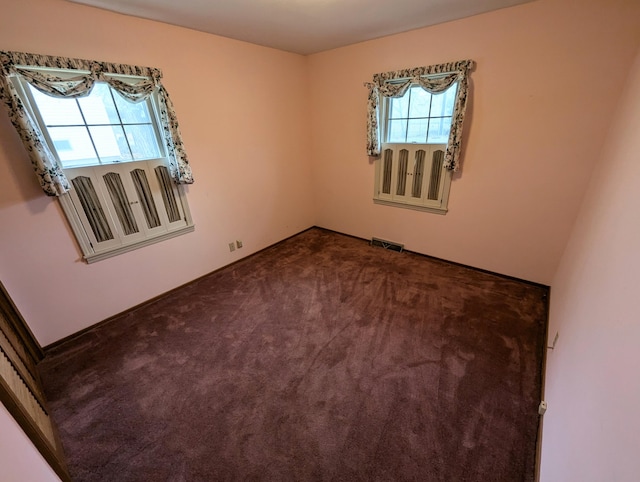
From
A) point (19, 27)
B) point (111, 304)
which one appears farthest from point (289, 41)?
point (111, 304)

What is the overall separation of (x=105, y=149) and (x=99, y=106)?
34cm

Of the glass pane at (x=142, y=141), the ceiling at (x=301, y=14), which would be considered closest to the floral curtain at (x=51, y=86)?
the glass pane at (x=142, y=141)

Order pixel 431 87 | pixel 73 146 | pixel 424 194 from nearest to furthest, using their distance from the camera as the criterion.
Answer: pixel 73 146, pixel 431 87, pixel 424 194

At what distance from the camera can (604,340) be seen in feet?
3.32

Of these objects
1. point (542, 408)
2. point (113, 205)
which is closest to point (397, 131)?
point (542, 408)

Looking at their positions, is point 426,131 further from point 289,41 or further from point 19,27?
point 19,27

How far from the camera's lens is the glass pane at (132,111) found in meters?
2.24

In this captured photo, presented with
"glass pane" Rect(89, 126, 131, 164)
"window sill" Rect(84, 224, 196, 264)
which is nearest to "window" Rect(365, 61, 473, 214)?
"window sill" Rect(84, 224, 196, 264)

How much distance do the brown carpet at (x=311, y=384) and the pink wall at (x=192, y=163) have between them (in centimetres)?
36

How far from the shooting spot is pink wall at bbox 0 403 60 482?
847 mm

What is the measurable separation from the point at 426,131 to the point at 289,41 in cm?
187

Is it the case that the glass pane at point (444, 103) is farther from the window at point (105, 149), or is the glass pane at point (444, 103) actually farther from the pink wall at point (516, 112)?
the window at point (105, 149)

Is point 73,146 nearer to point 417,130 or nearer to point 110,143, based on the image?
point 110,143

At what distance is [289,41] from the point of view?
2980 mm
